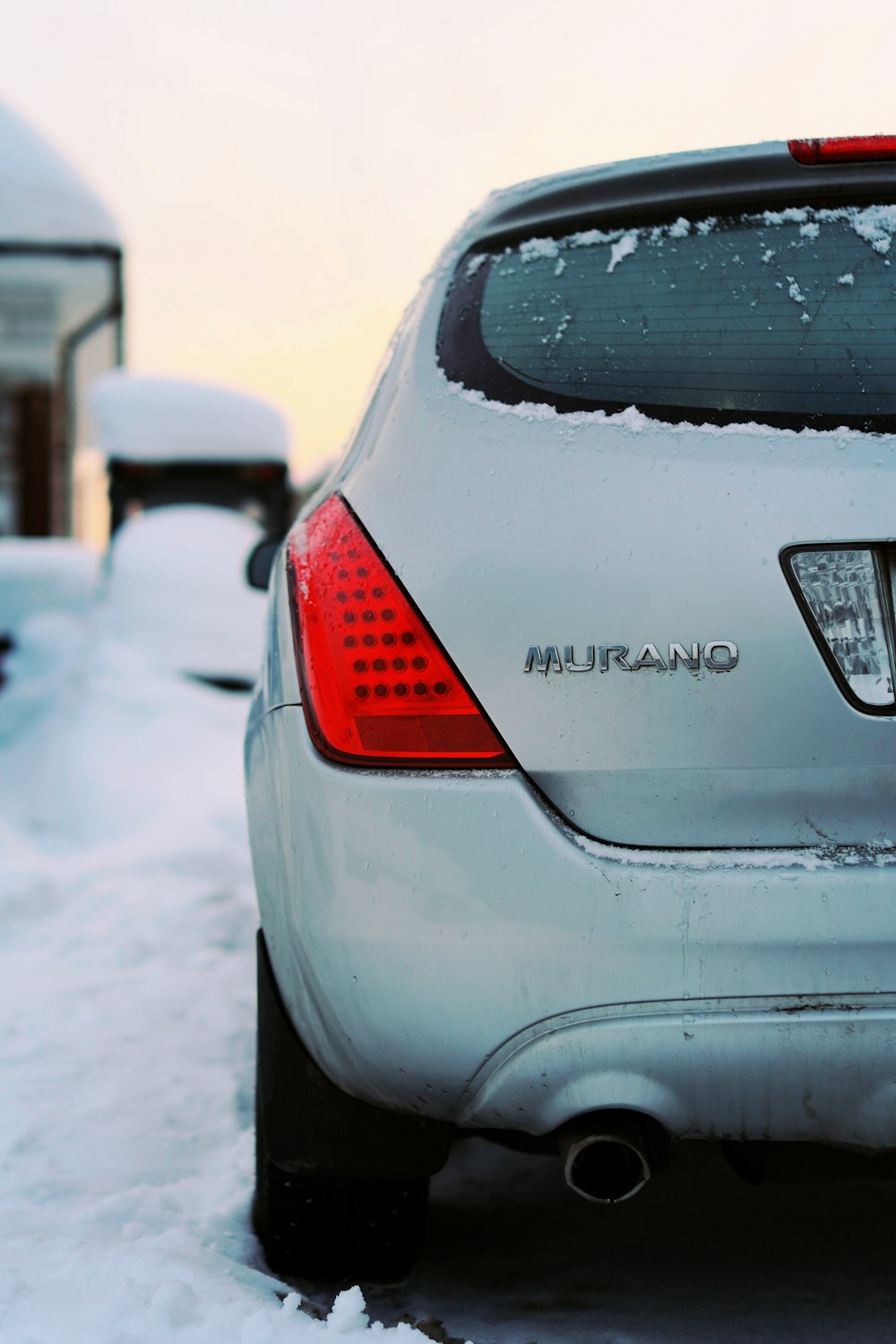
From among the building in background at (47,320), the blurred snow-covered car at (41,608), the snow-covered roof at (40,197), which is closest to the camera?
the blurred snow-covered car at (41,608)

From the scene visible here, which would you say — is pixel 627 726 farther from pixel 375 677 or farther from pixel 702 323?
pixel 702 323

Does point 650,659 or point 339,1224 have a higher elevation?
point 650,659

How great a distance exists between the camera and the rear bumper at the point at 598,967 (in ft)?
4.92

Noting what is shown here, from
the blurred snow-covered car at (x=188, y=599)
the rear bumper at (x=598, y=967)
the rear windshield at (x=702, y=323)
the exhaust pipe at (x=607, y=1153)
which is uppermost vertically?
the rear windshield at (x=702, y=323)

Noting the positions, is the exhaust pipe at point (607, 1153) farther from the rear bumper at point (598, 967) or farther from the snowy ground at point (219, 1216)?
the snowy ground at point (219, 1216)

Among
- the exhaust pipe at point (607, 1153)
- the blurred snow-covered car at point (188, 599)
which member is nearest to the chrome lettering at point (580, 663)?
the exhaust pipe at point (607, 1153)

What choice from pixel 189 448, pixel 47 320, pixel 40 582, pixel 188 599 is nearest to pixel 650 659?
pixel 188 599

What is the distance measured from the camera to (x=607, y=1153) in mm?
1657

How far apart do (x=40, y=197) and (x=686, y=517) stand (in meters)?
15.6

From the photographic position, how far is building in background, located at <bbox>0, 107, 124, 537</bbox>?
1531 centimetres

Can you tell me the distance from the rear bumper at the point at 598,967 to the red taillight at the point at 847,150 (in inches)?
38.3

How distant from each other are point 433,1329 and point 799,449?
1.38 meters

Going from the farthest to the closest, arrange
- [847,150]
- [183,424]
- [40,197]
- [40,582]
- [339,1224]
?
1. [40,197]
2. [183,424]
3. [40,582]
4. [339,1224]
5. [847,150]

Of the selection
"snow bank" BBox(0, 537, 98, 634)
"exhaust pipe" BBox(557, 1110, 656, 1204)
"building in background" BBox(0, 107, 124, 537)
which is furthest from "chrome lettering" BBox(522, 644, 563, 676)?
"building in background" BBox(0, 107, 124, 537)
